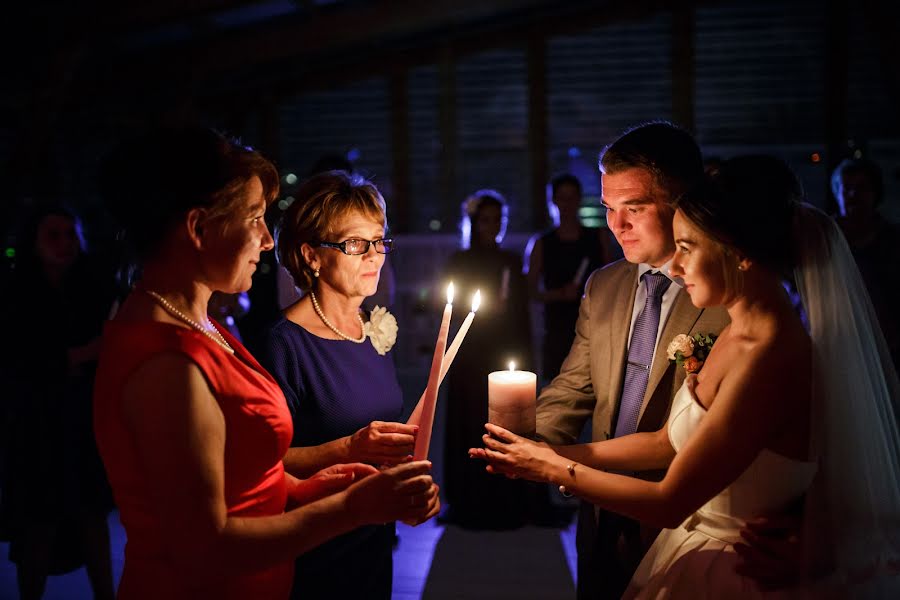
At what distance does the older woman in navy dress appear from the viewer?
1912 mm

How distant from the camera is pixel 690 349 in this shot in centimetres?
179

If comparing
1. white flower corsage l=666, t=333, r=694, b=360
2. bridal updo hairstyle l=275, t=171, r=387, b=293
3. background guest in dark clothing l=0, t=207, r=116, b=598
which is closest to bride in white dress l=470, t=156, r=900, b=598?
white flower corsage l=666, t=333, r=694, b=360

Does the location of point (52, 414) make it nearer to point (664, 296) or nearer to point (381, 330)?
point (381, 330)

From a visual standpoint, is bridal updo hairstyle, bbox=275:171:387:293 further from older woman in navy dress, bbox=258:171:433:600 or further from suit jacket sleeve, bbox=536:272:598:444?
suit jacket sleeve, bbox=536:272:598:444

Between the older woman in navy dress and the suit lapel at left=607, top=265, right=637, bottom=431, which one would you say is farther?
the suit lapel at left=607, top=265, right=637, bottom=431

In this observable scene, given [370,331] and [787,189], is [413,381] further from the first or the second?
[787,189]

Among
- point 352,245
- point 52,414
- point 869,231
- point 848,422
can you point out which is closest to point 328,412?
point 352,245

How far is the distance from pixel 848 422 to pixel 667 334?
0.49 metres

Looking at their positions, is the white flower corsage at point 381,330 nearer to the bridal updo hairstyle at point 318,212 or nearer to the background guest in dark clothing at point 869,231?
the bridal updo hairstyle at point 318,212

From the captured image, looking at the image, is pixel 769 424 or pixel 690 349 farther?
pixel 690 349

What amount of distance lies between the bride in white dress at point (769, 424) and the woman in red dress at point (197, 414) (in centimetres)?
43

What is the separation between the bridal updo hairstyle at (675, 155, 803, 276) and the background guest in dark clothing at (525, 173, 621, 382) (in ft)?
10.9

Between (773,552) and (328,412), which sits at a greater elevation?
A: (328,412)

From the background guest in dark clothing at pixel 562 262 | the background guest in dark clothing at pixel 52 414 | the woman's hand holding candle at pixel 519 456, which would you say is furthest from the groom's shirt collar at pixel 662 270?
the background guest in dark clothing at pixel 562 262
